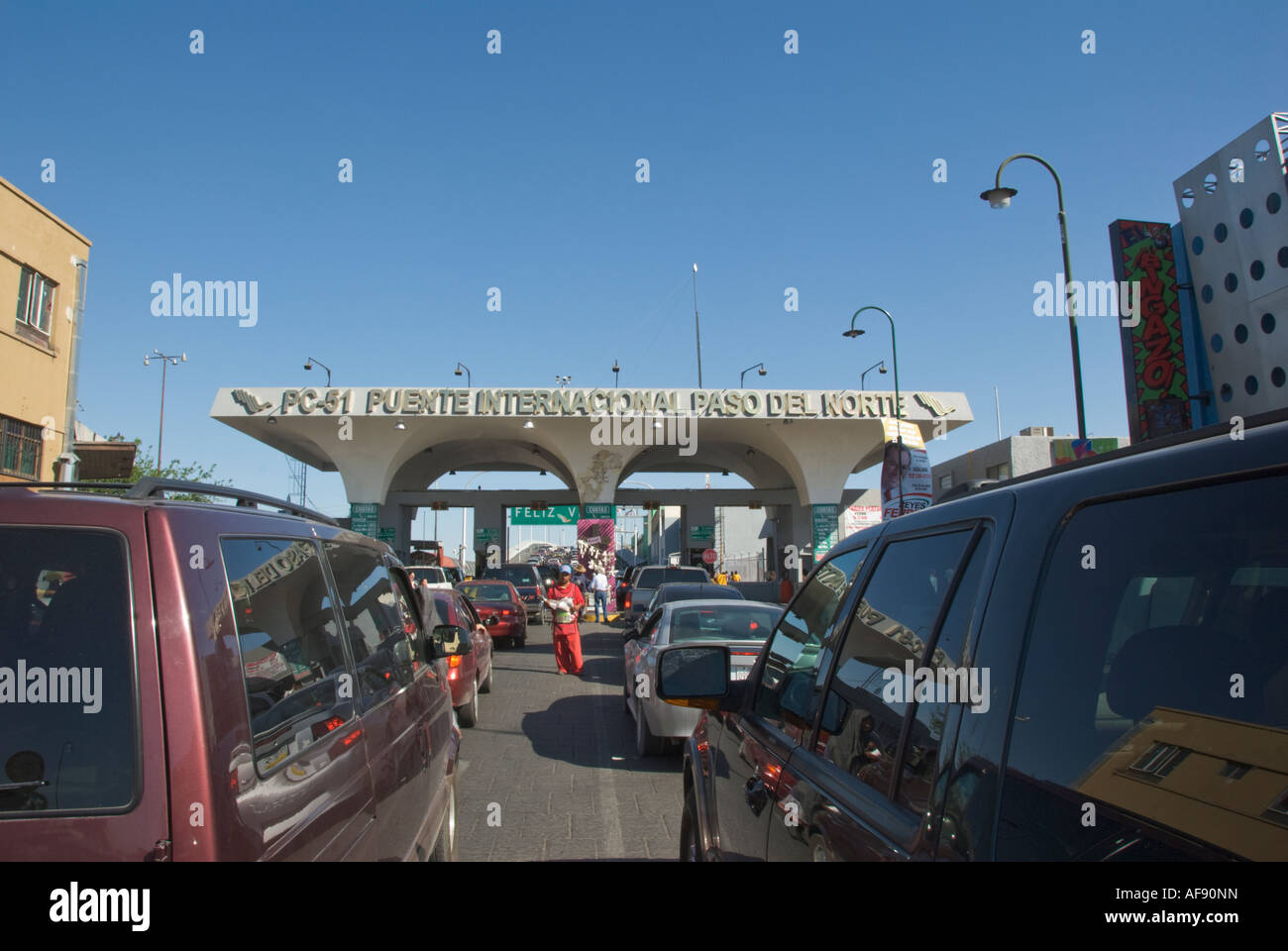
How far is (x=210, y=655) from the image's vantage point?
6.30ft

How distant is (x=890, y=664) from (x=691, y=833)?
6.65ft

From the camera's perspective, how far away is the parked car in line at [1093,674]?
45.4 inches

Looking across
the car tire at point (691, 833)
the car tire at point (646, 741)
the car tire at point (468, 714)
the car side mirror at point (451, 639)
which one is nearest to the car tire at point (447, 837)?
the car side mirror at point (451, 639)

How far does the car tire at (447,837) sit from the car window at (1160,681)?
3608 mm

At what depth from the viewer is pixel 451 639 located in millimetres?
4961

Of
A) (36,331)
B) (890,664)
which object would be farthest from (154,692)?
(36,331)

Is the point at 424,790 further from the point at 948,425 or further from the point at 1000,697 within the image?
the point at 948,425

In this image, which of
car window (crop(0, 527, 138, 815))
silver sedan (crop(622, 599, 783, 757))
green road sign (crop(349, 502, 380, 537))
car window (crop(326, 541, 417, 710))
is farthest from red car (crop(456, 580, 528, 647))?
car window (crop(0, 527, 138, 815))

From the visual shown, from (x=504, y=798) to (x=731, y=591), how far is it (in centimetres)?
768

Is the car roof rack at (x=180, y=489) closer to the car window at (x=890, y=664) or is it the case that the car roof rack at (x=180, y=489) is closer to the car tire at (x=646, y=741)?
the car window at (x=890, y=664)

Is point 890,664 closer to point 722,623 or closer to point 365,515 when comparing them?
point 722,623

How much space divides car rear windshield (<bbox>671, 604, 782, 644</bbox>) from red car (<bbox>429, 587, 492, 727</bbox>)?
2207mm
